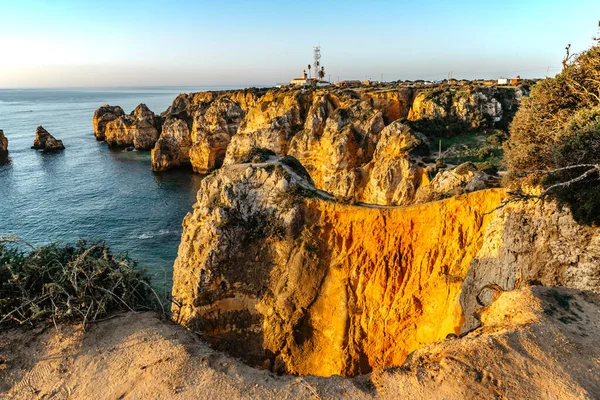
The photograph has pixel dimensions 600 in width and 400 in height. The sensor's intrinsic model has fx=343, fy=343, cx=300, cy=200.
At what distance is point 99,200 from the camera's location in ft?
155

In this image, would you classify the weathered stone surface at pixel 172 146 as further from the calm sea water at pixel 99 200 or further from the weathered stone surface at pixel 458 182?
the weathered stone surface at pixel 458 182

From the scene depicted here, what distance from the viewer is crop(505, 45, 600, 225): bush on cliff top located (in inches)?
417

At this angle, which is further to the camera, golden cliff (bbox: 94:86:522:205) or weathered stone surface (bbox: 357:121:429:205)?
golden cliff (bbox: 94:86:522:205)

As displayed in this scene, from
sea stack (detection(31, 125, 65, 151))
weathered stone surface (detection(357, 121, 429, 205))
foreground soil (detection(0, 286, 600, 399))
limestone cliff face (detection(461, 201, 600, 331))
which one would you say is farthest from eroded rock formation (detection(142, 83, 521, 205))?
sea stack (detection(31, 125, 65, 151))

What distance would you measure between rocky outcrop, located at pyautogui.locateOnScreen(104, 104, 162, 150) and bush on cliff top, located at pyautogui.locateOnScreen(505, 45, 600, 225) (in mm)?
83428

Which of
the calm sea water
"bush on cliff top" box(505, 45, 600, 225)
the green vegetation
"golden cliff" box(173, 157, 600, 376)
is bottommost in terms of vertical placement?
the calm sea water

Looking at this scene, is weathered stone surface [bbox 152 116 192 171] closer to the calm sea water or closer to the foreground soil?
the calm sea water

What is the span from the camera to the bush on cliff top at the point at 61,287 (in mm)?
7859

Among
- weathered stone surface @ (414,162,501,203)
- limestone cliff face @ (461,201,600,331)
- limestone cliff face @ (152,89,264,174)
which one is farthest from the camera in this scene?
limestone cliff face @ (152,89,264,174)

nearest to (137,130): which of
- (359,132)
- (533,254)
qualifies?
(359,132)

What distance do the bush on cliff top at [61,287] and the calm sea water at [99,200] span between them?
1298 centimetres

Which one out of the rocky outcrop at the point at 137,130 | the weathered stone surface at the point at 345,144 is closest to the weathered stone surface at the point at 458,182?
the weathered stone surface at the point at 345,144

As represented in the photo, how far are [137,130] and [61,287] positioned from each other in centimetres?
8472

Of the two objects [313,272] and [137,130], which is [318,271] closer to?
[313,272]
